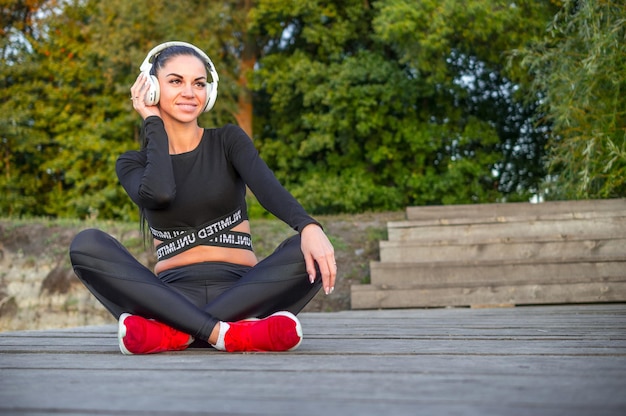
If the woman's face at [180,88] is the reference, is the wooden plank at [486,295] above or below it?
below

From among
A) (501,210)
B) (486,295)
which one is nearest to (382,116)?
(501,210)

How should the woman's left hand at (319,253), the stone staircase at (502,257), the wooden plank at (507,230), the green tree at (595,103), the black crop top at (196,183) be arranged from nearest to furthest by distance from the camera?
the woman's left hand at (319,253) < the black crop top at (196,183) < the stone staircase at (502,257) < the wooden plank at (507,230) < the green tree at (595,103)

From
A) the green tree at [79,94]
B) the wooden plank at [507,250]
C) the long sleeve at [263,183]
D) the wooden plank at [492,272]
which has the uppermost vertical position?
the green tree at [79,94]

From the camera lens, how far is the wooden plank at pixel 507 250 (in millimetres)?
6469

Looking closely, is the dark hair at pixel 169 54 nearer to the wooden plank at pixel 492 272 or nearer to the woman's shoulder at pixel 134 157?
the woman's shoulder at pixel 134 157

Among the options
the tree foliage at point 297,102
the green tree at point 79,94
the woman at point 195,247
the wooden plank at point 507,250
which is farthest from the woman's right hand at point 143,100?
the green tree at point 79,94

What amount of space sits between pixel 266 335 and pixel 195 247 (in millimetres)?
521

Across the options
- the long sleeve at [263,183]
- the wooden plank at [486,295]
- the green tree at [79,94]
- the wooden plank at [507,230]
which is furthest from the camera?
the green tree at [79,94]

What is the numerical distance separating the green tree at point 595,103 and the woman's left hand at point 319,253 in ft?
16.6

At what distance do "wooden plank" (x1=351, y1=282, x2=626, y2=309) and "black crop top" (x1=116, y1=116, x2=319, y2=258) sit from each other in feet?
11.3

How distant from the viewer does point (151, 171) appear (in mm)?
2701

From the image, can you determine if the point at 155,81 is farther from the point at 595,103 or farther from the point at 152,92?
the point at 595,103

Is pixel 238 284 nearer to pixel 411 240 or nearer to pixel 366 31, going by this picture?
pixel 411 240

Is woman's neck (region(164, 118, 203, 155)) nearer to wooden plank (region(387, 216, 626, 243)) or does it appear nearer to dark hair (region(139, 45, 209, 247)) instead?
dark hair (region(139, 45, 209, 247))
